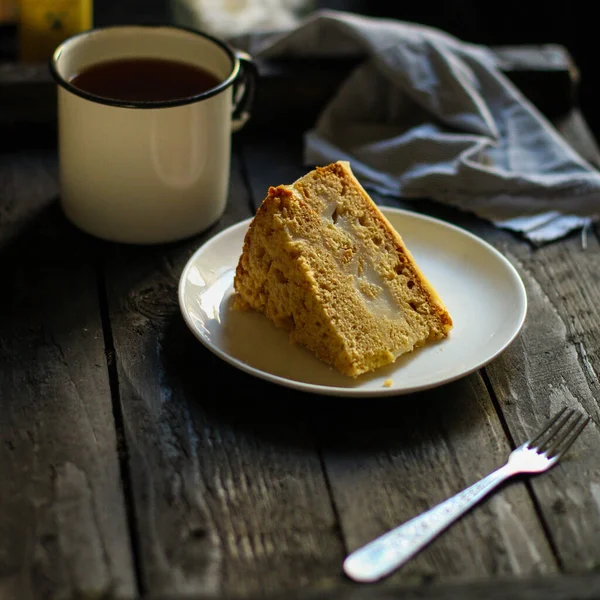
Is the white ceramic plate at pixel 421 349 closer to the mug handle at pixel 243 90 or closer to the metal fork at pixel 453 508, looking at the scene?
the metal fork at pixel 453 508

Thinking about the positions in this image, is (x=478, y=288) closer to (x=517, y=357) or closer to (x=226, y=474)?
(x=517, y=357)

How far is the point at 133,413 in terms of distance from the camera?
1076 millimetres

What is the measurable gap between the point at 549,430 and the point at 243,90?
0.76 metres

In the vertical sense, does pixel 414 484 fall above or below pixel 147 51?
below

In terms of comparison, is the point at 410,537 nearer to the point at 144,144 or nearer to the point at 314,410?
the point at 314,410

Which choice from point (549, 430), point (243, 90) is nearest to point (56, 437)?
point (549, 430)

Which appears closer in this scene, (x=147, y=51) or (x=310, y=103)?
(x=147, y=51)

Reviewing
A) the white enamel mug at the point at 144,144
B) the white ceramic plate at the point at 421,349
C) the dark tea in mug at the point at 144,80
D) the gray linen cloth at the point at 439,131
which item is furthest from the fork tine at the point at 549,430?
the dark tea in mug at the point at 144,80

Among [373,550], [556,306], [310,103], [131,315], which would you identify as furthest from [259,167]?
[373,550]

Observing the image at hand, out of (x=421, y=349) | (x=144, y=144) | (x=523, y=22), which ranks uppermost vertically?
(x=144, y=144)

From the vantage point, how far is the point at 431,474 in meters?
1.02

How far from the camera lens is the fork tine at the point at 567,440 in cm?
106

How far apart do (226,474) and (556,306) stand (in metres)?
0.61

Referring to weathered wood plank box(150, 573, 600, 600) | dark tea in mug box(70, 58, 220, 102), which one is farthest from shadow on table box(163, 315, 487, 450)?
dark tea in mug box(70, 58, 220, 102)
